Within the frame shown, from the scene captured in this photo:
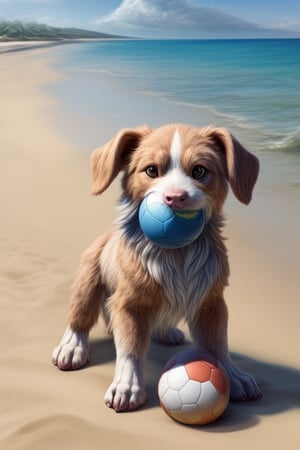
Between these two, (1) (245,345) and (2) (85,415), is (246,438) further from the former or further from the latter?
(1) (245,345)

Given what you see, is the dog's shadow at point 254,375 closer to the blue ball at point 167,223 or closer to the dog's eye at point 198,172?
the blue ball at point 167,223

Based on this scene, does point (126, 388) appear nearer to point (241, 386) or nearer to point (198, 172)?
point (241, 386)

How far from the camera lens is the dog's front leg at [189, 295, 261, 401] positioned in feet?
10.5

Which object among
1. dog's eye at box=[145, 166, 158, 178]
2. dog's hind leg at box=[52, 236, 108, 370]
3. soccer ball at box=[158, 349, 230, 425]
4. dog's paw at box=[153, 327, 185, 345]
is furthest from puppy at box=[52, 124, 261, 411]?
dog's paw at box=[153, 327, 185, 345]

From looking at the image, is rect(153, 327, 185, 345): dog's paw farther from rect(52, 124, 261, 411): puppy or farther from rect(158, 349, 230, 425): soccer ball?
rect(158, 349, 230, 425): soccer ball

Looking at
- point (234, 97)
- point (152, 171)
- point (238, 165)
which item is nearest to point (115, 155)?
point (152, 171)

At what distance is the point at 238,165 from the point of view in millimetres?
3051

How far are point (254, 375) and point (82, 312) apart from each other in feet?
2.89

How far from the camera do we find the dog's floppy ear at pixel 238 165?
3.03 metres

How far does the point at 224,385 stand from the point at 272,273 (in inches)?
76.9

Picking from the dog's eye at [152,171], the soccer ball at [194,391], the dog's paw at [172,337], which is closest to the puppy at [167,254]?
the dog's eye at [152,171]

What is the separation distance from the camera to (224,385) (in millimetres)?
3010

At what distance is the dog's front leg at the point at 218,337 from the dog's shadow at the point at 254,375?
0.17 ft

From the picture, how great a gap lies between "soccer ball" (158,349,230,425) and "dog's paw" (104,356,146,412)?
0.11 meters
